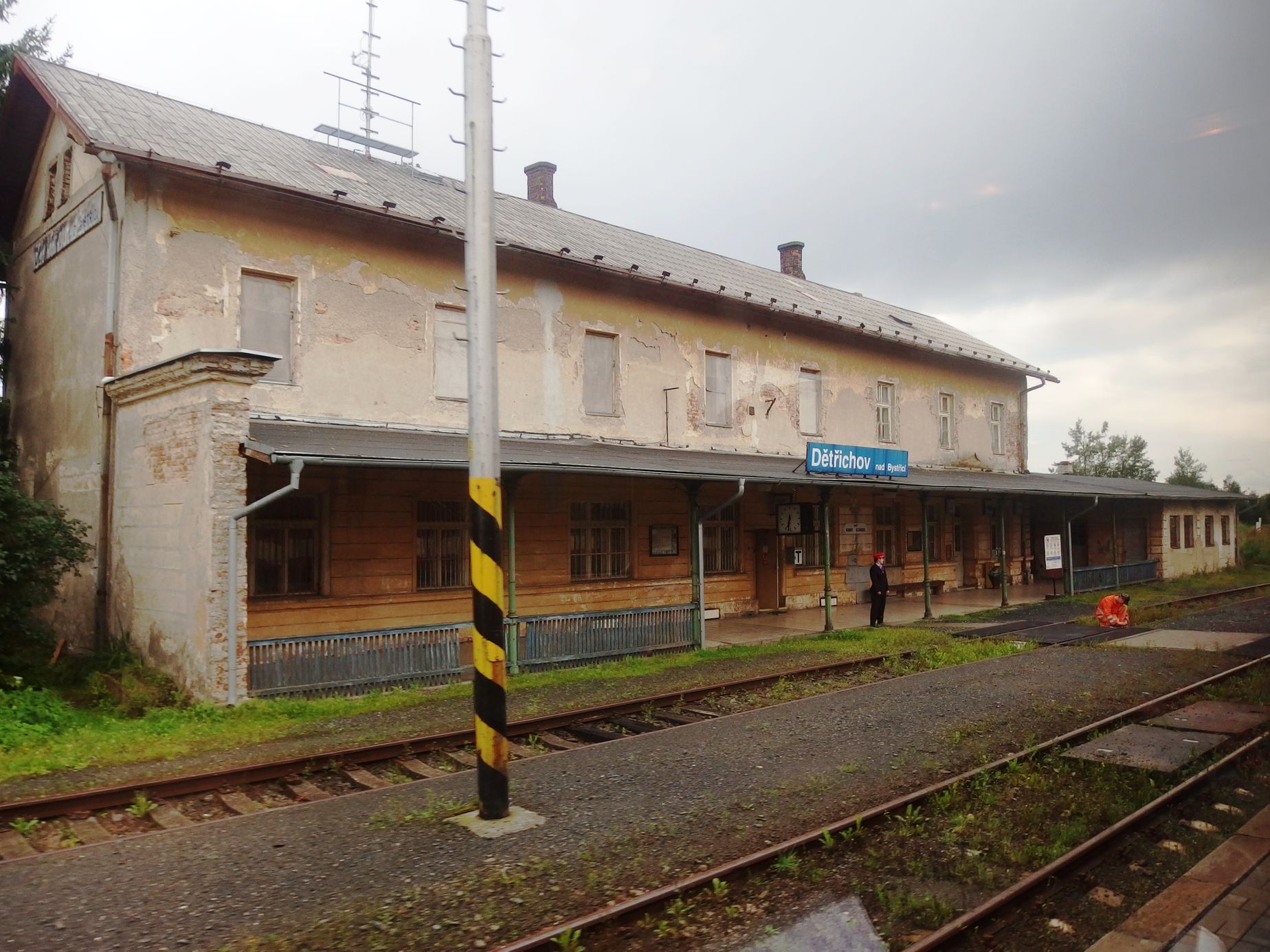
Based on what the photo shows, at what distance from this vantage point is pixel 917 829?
19.3 feet

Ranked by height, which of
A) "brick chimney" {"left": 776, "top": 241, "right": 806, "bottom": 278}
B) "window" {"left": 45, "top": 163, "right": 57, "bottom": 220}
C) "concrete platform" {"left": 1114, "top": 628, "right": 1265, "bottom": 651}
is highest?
"brick chimney" {"left": 776, "top": 241, "right": 806, "bottom": 278}

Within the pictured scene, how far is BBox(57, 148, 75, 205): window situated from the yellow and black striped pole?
34.4 feet

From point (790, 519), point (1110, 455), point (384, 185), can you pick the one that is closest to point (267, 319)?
point (384, 185)

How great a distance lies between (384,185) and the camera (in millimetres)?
15773

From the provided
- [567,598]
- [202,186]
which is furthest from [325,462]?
[567,598]

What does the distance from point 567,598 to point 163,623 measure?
22.0 feet

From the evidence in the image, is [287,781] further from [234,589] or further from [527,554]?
[527,554]

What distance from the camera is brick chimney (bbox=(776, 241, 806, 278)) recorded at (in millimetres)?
27125

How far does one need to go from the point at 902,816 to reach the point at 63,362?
525 inches

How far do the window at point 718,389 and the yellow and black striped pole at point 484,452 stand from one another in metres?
12.5

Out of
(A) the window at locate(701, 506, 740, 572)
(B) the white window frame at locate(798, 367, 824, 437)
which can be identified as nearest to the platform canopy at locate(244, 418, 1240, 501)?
(B) the white window frame at locate(798, 367, 824, 437)

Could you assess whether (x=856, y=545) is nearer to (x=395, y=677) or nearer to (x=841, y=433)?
(x=841, y=433)

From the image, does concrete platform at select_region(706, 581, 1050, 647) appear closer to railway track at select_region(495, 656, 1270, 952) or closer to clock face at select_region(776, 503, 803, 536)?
clock face at select_region(776, 503, 803, 536)

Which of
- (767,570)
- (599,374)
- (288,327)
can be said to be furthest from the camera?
(767,570)
